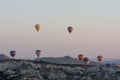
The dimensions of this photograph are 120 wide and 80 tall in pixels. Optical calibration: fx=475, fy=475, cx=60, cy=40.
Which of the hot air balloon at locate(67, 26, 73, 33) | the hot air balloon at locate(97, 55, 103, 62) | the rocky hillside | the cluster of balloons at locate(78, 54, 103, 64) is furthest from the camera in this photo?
the cluster of balloons at locate(78, 54, 103, 64)

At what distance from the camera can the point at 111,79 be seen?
55.1 meters

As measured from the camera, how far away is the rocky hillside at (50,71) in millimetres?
52256

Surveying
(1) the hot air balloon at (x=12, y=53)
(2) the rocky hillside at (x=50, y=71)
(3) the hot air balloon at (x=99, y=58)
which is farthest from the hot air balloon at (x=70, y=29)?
(2) the rocky hillside at (x=50, y=71)

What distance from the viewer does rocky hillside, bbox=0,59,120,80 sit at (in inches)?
2057

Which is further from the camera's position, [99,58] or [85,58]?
[85,58]

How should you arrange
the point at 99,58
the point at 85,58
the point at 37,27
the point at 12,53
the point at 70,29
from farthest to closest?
the point at 85,58
the point at 99,58
the point at 12,53
the point at 70,29
the point at 37,27

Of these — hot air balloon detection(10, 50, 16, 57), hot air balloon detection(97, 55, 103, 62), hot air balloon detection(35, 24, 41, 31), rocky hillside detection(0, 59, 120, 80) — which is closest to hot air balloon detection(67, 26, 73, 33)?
hot air balloon detection(35, 24, 41, 31)

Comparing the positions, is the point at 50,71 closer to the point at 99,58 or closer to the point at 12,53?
the point at 12,53

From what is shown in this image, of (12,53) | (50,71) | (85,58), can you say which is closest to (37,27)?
(12,53)

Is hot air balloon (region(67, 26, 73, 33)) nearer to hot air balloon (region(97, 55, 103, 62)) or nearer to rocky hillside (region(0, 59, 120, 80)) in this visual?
hot air balloon (region(97, 55, 103, 62))

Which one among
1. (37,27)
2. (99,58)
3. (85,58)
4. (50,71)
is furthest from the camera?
(85,58)

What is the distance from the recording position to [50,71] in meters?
53.8

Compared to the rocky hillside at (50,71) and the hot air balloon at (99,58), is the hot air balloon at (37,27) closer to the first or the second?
the hot air balloon at (99,58)

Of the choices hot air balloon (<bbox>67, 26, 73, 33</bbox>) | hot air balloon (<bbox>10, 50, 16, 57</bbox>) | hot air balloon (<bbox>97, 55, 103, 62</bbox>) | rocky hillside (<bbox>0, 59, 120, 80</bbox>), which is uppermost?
hot air balloon (<bbox>67, 26, 73, 33</bbox>)
